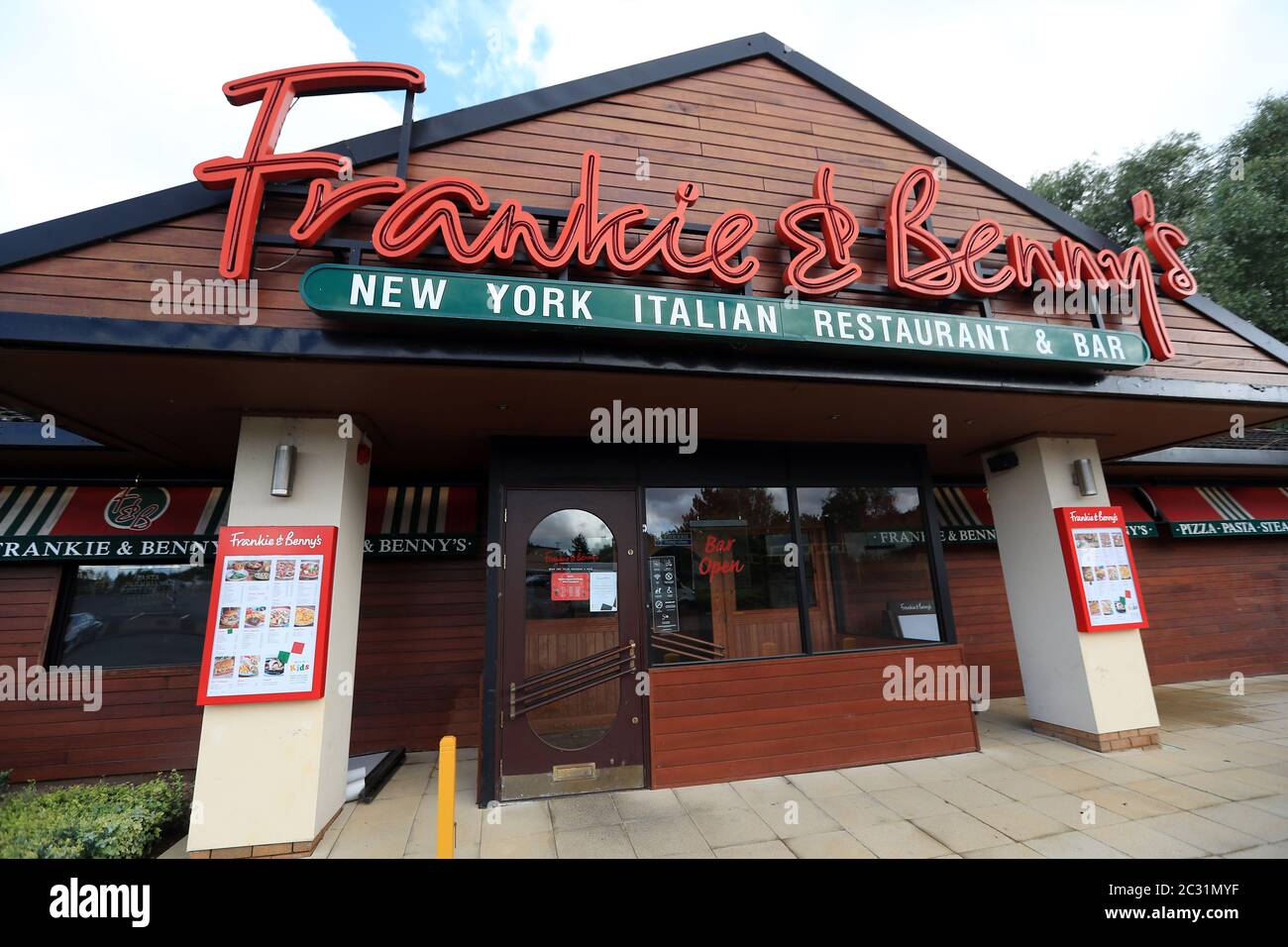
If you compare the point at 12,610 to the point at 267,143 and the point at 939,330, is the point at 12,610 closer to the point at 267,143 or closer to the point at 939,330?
the point at 267,143

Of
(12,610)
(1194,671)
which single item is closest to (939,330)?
(1194,671)

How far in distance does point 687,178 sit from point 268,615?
4.64 metres

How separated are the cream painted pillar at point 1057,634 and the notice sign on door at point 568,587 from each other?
4.87 metres

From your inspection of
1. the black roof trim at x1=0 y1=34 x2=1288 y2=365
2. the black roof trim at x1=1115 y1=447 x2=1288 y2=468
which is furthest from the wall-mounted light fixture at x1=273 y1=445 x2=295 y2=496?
the black roof trim at x1=1115 y1=447 x2=1288 y2=468

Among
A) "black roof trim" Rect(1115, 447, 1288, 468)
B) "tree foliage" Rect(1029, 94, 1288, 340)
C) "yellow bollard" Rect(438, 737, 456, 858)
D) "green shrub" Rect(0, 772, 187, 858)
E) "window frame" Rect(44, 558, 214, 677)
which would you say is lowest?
"green shrub" Rect(0, 772, 187, 858)

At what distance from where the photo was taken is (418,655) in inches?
239

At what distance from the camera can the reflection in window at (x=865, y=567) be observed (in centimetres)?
571

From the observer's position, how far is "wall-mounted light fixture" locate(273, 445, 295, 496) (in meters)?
3.97

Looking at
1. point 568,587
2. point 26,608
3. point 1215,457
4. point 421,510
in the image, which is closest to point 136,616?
point 26,608

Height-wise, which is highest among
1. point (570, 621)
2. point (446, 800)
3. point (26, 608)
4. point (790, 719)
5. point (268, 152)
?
point (268, 152)

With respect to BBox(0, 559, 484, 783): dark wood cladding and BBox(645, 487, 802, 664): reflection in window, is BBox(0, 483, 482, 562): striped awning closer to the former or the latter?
BBox(0, 559, 484, 783): dark wood cladding

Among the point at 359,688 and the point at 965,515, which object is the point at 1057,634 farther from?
the point at 359,688

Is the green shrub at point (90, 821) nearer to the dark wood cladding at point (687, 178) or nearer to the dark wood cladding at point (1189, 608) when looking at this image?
the dark wood cladding at point (687, 178)

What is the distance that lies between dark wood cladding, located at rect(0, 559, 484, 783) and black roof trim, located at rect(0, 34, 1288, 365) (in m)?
3.79
